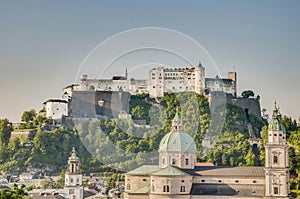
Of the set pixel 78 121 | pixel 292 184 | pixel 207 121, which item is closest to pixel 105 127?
pixel 78 121

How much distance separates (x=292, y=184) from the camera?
69.3 meters

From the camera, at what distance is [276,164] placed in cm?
5644

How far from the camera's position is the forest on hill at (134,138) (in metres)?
89.4

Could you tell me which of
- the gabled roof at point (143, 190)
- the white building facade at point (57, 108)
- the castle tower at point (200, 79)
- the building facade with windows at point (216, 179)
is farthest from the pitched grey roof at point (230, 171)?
the white building facade at point (57, 108)

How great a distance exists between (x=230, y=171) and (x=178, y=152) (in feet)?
15.7

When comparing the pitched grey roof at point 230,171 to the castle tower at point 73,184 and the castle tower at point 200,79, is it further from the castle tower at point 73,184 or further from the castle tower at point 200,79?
the castle tower at point 200,79

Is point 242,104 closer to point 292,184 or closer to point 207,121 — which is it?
point 207,121

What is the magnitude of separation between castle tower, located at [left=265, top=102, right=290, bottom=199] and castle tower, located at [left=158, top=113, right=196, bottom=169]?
702 centimetres

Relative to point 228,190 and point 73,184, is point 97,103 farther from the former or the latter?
point 228,190

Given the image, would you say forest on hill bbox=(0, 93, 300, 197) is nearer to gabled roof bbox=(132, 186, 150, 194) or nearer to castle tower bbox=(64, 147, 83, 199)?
castle tower bbox=(64, 147, 83, 199)

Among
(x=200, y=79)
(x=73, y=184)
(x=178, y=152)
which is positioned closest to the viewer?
(x=178, y=152)

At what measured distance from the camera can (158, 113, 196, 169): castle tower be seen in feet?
200

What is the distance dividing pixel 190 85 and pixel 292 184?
37.1m

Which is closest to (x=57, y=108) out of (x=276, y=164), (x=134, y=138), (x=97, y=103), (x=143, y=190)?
(x=97, y=103)
